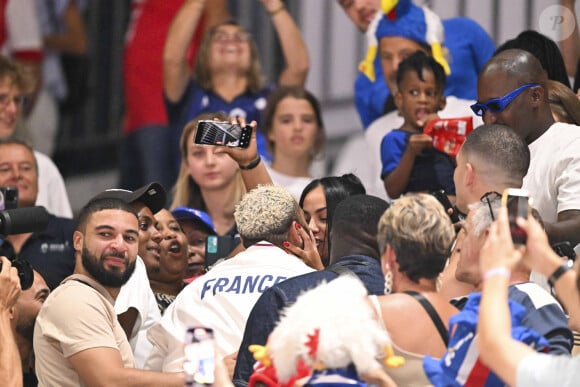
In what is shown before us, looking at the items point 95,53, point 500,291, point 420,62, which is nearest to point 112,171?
point 95,53

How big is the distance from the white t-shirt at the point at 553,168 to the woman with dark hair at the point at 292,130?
2.19m

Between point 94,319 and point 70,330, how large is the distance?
11 cm

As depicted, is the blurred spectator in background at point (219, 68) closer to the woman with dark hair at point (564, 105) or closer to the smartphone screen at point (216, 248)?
the smartphone screen at point (216, 248)

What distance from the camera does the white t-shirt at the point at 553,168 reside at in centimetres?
679

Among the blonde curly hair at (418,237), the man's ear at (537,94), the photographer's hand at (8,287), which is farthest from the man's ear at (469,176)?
the photographer's hand at (8,287)

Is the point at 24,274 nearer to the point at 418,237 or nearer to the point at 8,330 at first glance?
the point at 8,330

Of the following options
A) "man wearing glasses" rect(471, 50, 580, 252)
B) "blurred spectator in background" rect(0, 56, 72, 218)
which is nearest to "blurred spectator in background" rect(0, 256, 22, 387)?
"man wearing glasses" rect(471, 50, 580, 252)

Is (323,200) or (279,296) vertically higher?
(323,200)

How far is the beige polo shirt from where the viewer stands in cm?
653

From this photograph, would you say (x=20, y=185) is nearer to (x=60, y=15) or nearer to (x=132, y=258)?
(x=132, y=258)

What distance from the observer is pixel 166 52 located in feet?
30.6

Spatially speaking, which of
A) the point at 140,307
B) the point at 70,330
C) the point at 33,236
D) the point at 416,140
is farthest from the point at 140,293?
the point at 416,140

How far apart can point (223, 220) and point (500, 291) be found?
3730 mm

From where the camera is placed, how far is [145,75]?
1013cm
